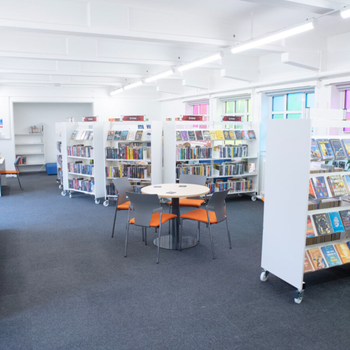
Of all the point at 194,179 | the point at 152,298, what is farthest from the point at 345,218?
the point at 194,179

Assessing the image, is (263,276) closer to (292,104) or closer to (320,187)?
(320,187)

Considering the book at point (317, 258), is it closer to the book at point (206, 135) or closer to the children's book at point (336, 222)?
the children's book at point (336, 222)

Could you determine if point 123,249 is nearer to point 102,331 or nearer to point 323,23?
point 102,331

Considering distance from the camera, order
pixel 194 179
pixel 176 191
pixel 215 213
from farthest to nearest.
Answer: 1. pixel 194 179
2. pixel 176 191
3. pixel 215 213

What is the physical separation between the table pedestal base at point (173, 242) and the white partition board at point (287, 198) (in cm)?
153

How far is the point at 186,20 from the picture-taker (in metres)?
5.67

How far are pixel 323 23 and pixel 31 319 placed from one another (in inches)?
243

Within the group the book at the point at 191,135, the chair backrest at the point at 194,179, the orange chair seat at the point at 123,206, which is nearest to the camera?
the orange chair seat at the point at 123,206

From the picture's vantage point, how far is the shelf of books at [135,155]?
24.5ft

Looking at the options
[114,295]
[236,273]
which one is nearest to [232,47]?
[236,273]

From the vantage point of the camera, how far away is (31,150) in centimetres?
1388

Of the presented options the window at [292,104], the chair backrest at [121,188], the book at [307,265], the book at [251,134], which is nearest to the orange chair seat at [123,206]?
the chair backrest at [121,188]

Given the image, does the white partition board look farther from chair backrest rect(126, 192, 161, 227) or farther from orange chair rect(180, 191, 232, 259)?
chair backrest rect(126, 192, 161, 227)

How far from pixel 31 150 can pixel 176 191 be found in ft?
34.8
